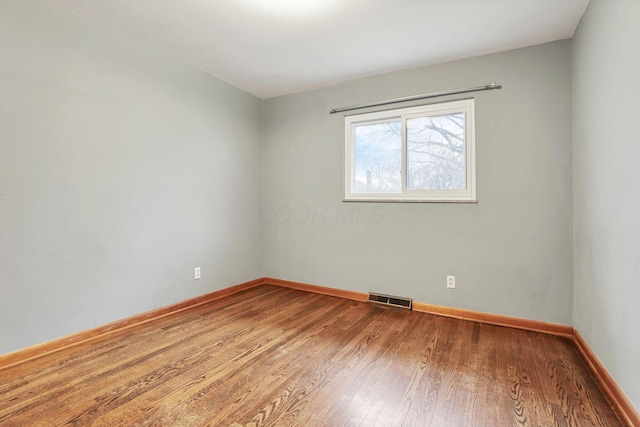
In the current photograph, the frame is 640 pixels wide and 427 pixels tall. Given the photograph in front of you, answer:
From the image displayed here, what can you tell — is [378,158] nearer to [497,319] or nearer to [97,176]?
[497,319]

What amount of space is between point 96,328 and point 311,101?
3.08 m

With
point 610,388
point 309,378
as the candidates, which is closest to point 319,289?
point 309,378

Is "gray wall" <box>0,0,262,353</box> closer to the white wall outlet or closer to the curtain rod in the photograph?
the curtain rod

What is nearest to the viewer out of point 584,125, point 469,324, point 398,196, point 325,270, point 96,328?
point 584,125

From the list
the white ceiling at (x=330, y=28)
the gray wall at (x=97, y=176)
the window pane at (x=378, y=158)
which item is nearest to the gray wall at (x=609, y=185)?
the white ceiling at (x=330, y=28)

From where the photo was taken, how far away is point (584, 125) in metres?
2.14

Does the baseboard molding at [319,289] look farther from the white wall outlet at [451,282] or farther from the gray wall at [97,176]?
the white wall outlet at [451,282]

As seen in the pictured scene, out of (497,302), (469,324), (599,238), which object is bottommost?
(469,324)

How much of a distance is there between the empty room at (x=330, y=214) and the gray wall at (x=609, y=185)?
0.02 metres

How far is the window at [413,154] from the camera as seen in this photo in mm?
2826

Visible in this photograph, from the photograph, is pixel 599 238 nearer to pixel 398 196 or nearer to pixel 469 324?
pixel 469 324

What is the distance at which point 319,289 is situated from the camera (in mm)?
3598

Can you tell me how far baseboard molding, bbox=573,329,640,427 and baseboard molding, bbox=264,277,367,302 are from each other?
1.82m

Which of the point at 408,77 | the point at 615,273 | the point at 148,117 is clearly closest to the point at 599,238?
the point at 615,273
